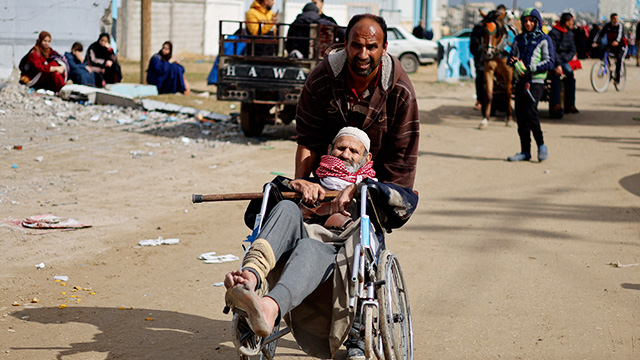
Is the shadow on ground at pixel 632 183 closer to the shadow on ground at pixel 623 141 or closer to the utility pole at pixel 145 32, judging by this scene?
the shadow on ground at pixel 623 141

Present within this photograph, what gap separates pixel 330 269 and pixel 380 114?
3.14 feet

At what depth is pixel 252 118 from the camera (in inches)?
506

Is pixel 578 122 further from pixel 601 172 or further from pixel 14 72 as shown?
pixel 14 72

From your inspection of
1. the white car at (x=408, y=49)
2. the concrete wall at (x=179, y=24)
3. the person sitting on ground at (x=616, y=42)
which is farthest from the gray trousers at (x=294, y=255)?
the concrete wall at (x=179, y=24)

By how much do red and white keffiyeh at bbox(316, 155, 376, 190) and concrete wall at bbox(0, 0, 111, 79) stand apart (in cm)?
1673

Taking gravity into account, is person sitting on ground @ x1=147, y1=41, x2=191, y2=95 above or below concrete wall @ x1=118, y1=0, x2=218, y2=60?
below

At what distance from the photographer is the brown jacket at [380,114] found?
4.12m

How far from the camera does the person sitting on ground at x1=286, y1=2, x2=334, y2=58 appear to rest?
12781mm

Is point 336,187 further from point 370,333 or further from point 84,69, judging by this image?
point 84,69

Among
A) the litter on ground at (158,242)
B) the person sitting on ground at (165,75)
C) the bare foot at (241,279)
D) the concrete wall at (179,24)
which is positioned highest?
the concrete wall at (179,24)

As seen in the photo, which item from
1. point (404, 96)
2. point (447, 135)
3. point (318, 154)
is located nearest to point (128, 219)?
point (318, 154)

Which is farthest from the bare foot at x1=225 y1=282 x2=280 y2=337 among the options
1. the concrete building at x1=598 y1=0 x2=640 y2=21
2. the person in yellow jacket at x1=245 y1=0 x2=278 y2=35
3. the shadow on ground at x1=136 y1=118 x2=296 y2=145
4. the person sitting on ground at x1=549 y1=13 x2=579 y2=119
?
the concrete building at x1=598 y1=0 x2=640 y2=21

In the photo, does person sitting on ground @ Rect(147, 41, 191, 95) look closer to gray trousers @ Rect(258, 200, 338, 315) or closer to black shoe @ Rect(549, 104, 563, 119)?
black shoe @ Rect(549, 104, 563, 119)

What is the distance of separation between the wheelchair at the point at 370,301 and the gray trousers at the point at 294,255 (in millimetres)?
128
